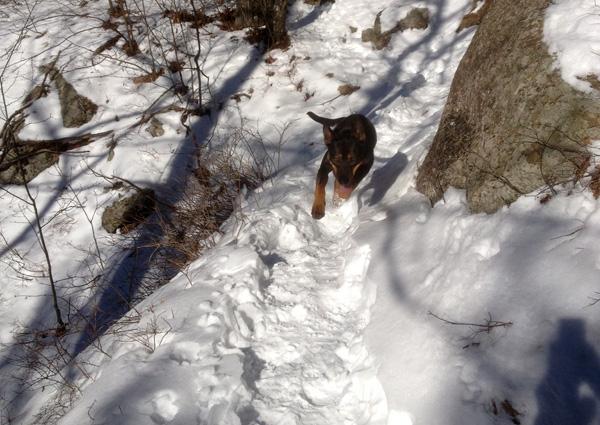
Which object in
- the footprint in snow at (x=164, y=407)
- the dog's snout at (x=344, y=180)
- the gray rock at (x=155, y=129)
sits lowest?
the gray rock at (x=155, y=129)

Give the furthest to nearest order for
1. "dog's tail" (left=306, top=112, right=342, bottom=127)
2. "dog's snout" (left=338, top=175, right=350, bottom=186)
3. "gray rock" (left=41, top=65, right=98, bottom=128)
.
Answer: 1. "gray rock" (left=41, top=65, right=98, bottom=128)
2. "dog's tail" (left=306, top=112, right=342, bottom=127)
3. "dog's snout" (left=338, top=175, right=350, bottom=186)

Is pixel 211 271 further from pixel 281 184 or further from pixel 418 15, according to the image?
pixel 418 15

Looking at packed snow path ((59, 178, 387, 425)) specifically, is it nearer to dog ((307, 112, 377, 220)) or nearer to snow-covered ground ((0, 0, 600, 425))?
snow-covered ground ((0, 0, 600, 425))

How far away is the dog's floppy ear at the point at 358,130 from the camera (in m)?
3.47

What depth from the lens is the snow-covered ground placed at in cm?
152

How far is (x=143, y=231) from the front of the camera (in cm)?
532

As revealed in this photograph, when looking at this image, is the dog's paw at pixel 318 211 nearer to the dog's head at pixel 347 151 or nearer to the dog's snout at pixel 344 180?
the dog's head at pixel 347 151

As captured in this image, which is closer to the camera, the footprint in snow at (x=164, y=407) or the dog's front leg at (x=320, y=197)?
the footprint in snow at (x=164, y=407)

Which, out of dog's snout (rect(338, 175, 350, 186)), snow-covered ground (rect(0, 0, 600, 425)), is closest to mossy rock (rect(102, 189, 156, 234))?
snow-covered ground (rect(0, 0, 600, 425))

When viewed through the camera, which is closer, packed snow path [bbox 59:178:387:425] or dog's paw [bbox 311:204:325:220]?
packed snow path [bbox 59:178:387:425]

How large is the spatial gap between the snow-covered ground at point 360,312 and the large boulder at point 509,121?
11cm

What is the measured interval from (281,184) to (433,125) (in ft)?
6.55

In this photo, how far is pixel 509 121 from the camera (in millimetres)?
2350

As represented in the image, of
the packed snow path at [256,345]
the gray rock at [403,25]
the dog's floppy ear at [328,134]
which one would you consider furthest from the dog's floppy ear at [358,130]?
the gray rock at [403,25]
